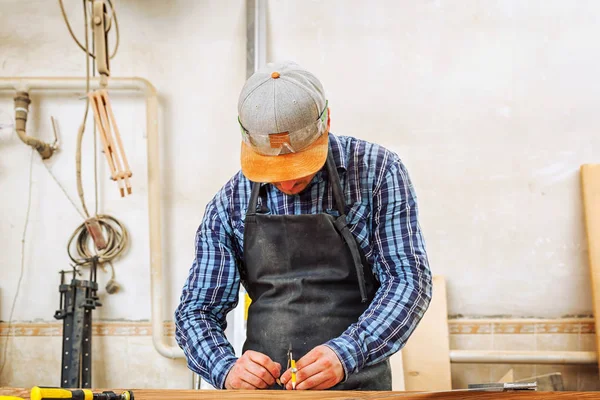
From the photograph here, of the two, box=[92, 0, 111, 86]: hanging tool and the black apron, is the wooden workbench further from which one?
box=[92, 0, 111, 86]: hanging tool

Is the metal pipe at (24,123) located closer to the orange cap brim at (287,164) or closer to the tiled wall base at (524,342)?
the orange cap brim at (287,164)

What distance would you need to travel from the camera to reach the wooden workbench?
152 centimetres

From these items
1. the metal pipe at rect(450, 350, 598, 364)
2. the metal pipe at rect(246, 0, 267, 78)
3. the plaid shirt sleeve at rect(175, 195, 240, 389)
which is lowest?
the metal pipe at rect(450, 350, 598, 364)

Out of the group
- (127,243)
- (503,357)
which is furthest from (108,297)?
(503,357)

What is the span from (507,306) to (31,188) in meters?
3.16

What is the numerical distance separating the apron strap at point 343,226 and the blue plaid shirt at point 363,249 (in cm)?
3

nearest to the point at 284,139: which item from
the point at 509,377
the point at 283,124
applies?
the point at 283,124

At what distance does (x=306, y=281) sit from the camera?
2160mm

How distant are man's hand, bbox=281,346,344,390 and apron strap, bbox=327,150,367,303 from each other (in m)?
0.32

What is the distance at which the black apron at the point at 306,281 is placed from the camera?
84.4 inches

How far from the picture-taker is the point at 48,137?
169 inches

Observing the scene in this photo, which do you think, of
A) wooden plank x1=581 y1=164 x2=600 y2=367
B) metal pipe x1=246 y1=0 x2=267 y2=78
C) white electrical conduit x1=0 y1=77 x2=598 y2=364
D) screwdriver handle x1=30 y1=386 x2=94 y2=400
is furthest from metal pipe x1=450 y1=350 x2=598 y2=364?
screwdriver handle x1=30 y1=386 x2=94 y2=400

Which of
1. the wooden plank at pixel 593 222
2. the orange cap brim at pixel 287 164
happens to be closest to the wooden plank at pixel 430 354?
the wooden plank at pixel 593 222

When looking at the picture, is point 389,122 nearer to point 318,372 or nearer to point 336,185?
point 336,185
